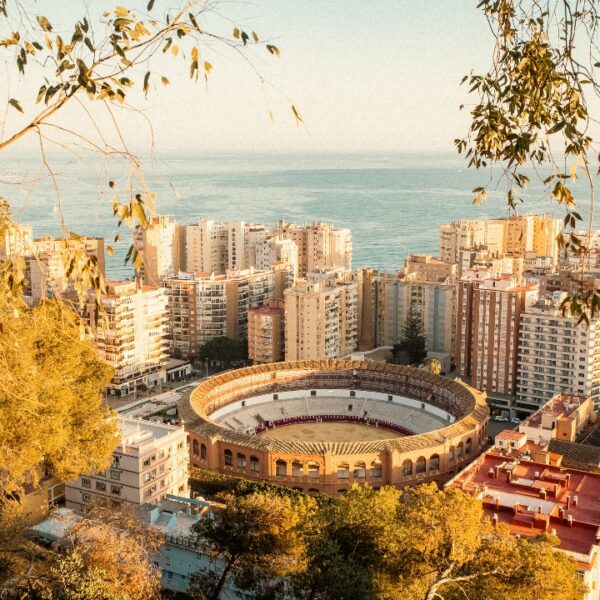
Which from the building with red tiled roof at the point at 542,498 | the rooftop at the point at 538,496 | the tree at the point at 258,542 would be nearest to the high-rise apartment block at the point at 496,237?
the building with red tiled roof at the point at 542,498

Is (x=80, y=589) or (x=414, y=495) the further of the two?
(x=414, y=495)

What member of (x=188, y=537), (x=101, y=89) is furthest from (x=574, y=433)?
(x=101, y=89)

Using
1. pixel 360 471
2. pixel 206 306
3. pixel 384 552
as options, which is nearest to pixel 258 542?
pixel 384 552

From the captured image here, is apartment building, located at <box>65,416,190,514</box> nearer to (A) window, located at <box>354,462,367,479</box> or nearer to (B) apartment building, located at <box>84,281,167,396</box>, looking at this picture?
(A) window, located at <box>354,462,367,479</box>

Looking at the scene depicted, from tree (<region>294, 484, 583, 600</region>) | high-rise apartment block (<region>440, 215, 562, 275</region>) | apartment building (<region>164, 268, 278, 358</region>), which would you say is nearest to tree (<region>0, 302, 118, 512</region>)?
tree (<region>294, 484, 583, 600</region>)

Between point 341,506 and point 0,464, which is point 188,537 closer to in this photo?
point 341,506

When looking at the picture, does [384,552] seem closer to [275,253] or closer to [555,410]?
[555,410]
